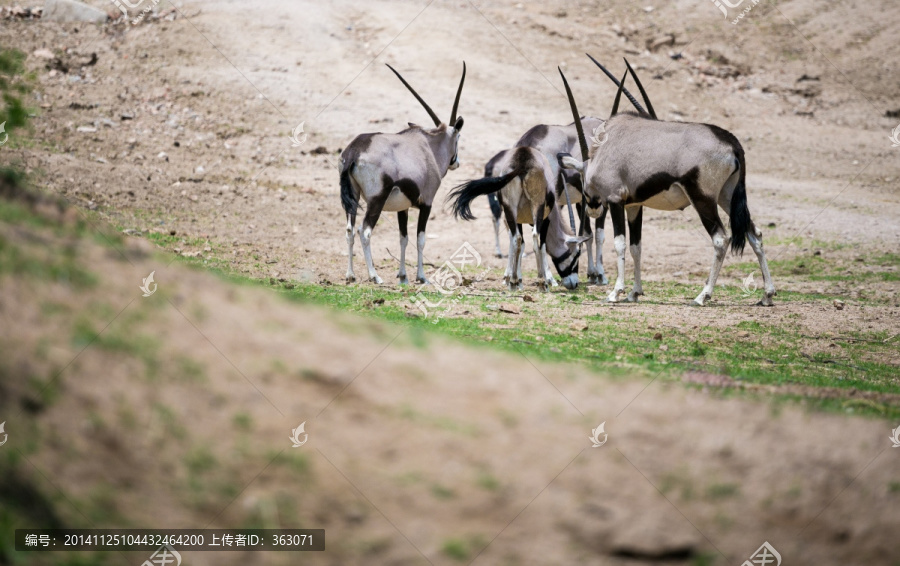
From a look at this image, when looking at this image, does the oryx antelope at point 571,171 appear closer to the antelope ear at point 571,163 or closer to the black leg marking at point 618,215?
the antelope ear at point 571,163

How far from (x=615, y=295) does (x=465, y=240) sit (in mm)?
6634

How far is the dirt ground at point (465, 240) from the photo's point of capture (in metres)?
5.13

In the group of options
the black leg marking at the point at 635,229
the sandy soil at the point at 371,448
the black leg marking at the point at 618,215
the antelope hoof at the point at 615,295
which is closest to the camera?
the sandy soil at the point at 371,448

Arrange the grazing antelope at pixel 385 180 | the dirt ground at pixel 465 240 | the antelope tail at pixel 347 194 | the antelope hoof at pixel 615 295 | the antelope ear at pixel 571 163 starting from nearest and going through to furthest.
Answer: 1. the dirt ground at pixel 465 240
2. the antelope hoof at pixel 615 295
3. the grazing antelope at pixel 385 180
4. the antelope tail at pixel 347 194
5. the antelope ear at pixel 571 163

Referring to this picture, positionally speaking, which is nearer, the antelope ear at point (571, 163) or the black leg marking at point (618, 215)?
the black leg marking at point (618, 215)

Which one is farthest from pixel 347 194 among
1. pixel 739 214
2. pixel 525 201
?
pixel 739 214

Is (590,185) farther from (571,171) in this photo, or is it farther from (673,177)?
(571,171)

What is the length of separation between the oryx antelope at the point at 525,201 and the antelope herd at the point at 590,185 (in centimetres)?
2

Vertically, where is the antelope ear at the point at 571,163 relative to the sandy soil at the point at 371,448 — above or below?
below

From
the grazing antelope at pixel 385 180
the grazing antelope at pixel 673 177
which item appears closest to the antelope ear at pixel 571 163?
the grazing antelope at pixel 673 177

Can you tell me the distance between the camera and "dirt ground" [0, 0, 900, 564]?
16.8ft

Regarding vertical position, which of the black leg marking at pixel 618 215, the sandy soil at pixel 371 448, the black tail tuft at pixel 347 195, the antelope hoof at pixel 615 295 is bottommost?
the antelope hoof at pixel 615 295

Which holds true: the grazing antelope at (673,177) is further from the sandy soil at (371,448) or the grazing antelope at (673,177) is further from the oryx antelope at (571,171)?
the sandy soil at (371,448)

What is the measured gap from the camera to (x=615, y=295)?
1413 centimetres
